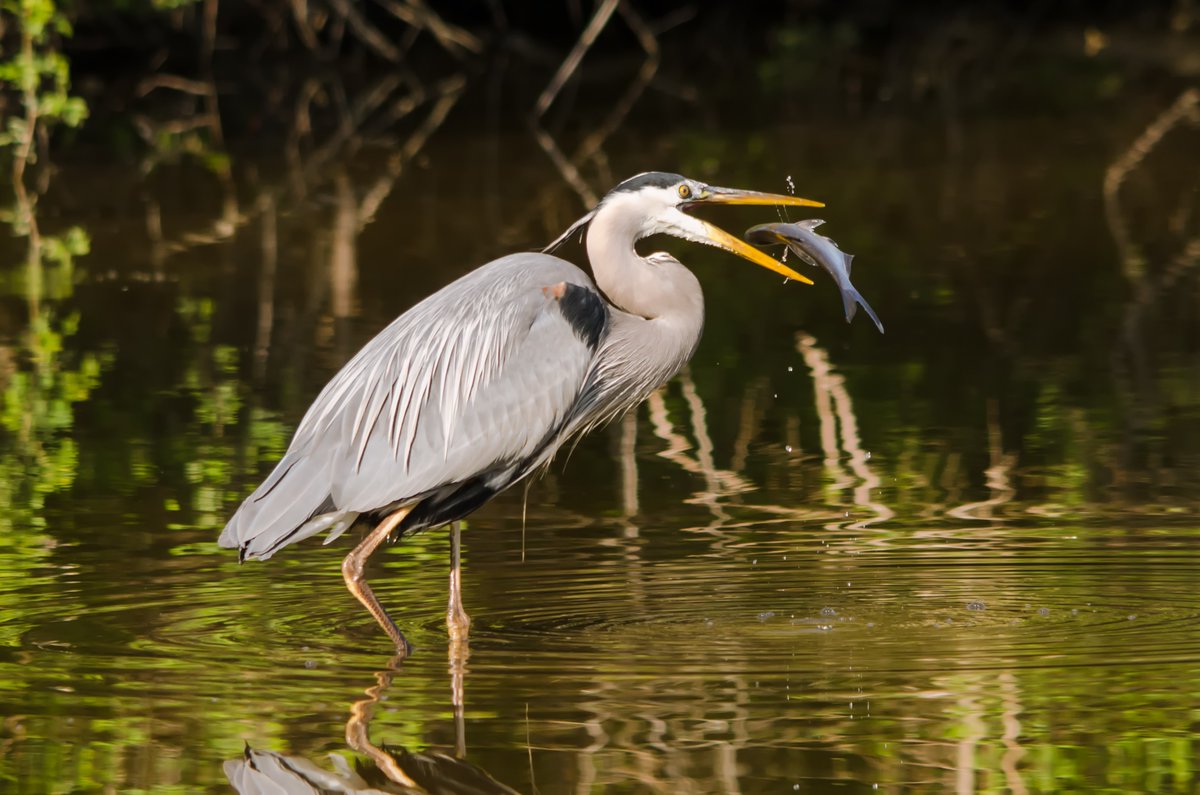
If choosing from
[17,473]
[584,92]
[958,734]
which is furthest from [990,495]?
[584,92]

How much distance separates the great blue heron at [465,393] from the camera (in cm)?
663

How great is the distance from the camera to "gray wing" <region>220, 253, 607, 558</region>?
665 centimetres

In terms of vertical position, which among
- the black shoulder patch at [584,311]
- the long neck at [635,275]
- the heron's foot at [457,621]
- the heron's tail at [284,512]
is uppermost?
the long neck at [635,275]

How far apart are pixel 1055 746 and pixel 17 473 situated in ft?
16.6

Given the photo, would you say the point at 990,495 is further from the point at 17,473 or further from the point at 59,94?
the point at 59,94

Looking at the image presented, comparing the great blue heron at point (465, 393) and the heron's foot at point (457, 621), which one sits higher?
the great blue heron at point (465, 393)

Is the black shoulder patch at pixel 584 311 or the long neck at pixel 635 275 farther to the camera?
the long neck at pixel 635 275

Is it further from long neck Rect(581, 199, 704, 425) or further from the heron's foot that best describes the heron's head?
the heron's foot

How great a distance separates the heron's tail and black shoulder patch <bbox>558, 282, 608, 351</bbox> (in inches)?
34.7

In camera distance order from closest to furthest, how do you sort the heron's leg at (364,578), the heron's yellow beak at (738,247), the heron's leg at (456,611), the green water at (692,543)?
the green water at (692,543) → the heron's leg at (364,578) → the heron's leg at (456,611) → the heron's yellow beak at (738,247)

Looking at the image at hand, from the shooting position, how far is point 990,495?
818 cm

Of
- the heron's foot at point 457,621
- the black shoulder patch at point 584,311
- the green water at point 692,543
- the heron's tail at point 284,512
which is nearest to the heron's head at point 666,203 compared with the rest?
the black shoulder patch at point 584,311

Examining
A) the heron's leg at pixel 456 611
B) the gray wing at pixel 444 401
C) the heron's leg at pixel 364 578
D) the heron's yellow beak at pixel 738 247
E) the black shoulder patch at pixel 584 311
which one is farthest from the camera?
the heron's yellow beak at pixel 738 247

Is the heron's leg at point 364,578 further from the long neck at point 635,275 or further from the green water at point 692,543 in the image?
the long neck at point 635,275
